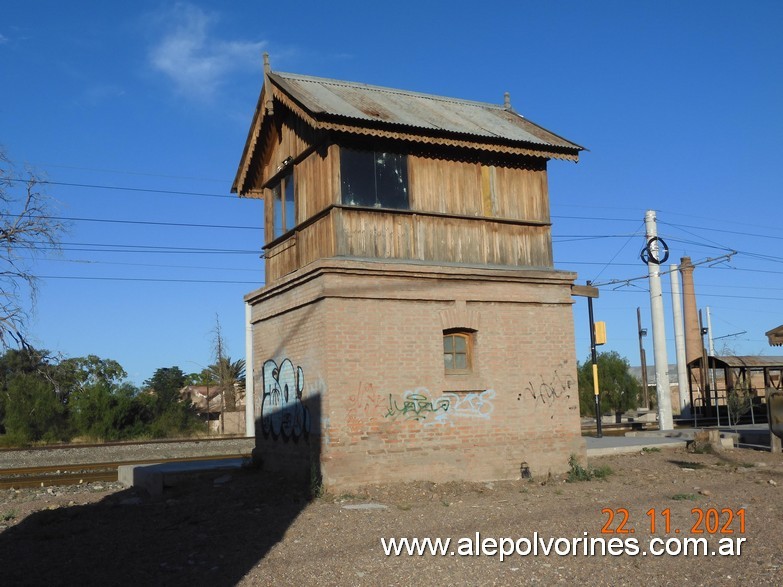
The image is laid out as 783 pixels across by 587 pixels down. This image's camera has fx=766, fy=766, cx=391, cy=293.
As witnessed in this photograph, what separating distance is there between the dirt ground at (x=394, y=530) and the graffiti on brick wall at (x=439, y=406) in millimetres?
1192

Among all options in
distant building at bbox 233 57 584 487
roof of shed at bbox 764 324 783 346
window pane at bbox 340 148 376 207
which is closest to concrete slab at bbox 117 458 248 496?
distant building at bbox 233 57 584 487

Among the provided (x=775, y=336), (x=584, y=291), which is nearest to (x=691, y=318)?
(x=775, y=336)

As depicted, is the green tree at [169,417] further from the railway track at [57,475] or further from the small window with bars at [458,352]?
the small window with bars at [458,352]

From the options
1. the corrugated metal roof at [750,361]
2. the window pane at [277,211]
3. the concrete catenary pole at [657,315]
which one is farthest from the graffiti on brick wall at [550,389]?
the corrugated metal roof at [750,361]

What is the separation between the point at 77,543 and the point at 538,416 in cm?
814

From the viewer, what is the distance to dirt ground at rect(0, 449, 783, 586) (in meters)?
7.68

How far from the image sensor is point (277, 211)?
630 inches

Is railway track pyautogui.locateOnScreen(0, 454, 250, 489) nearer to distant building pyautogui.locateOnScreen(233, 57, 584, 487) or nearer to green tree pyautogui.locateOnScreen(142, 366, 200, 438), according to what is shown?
distant building pyautogui.locateOnScreen(233, 57, 584, 487)

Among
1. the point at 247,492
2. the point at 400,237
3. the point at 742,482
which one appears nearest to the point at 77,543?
the point at 247,492

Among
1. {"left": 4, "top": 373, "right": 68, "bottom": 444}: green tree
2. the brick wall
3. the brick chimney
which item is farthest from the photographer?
the brick chimney

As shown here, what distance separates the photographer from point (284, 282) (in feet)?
46.7

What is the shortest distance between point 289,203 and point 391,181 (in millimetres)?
2570

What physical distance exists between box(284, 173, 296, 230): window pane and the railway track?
7.44m

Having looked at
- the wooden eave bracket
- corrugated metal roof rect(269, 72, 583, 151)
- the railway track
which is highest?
corrugated metal roof rect(269, 72, 583, 151)
